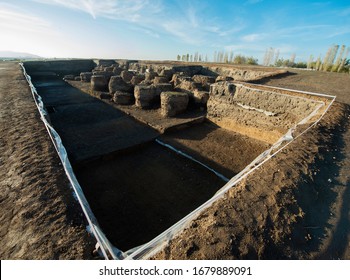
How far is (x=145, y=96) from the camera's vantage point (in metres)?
10.3

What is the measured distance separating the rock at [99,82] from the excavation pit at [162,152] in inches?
165

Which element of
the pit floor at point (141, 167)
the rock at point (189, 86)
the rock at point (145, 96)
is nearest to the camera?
the pit floor at point (141, 167)

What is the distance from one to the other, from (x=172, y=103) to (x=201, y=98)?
1795mm

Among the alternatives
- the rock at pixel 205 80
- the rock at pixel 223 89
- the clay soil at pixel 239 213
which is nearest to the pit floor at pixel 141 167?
the rock at pixel 223 89

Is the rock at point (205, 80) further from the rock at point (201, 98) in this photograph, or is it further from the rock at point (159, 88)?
the rock at point (159, 88)

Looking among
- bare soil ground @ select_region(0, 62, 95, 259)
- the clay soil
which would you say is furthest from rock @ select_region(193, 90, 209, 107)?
bare soil ground @ select_region(0, 62, 95, 259)

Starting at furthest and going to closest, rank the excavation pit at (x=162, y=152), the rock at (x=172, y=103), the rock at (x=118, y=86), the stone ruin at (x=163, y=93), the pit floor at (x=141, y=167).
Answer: the rock at (x=118, y=86) → the stone ruin at (x=163, y=93) → the rock at (x=172, y=103) → the excavation pit at (x=162, y=152) → the pit floor at (x=141, y=167)

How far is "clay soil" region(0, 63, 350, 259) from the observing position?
179 centimetres

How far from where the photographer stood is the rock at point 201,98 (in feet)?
31.9

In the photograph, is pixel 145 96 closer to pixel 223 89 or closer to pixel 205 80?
pixel 205 80

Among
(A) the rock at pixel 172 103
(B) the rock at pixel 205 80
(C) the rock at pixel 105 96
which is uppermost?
(B) the rock at pixel 205 80

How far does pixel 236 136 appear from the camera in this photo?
7707 mm

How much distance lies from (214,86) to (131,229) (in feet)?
23.7
